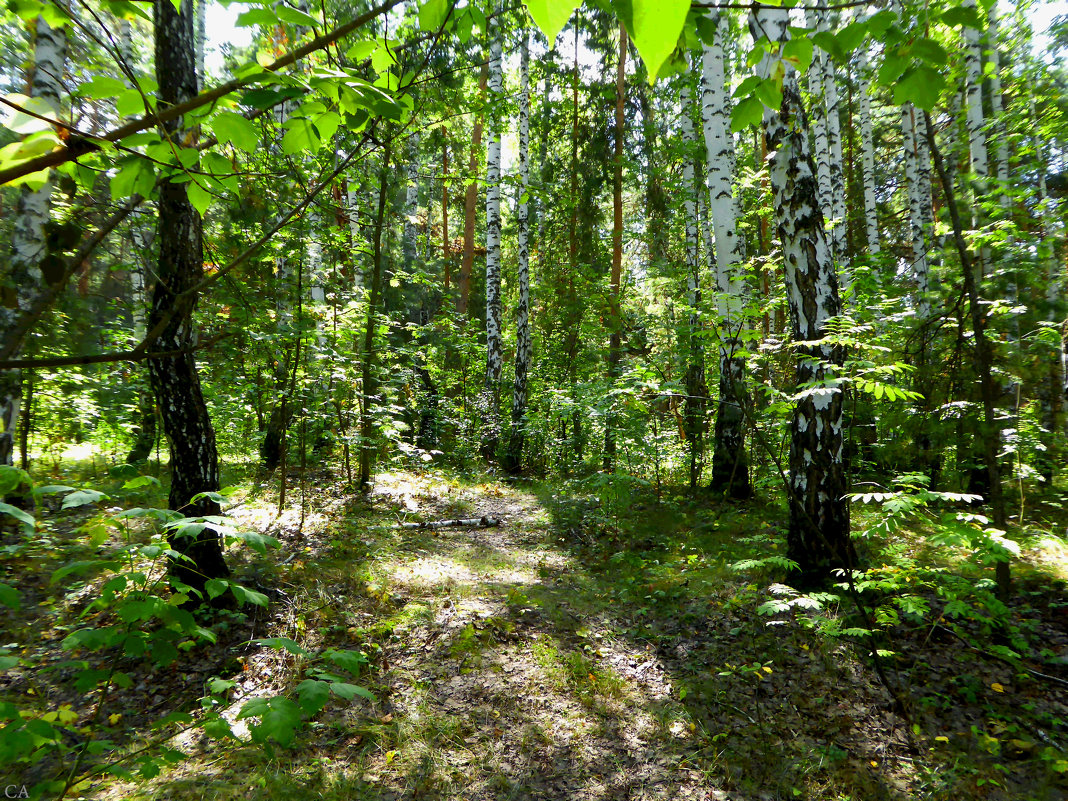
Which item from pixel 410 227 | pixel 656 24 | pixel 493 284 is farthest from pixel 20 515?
pixel 410 227

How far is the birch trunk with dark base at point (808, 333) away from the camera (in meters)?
3.97

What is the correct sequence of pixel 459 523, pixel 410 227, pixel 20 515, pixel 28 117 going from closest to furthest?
pixel 28 117 → pixel 20 515 → pixel 459 523 → pixel 410 227

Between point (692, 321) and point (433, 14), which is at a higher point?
point (692, 321)

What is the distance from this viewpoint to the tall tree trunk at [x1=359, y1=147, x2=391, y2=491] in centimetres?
638

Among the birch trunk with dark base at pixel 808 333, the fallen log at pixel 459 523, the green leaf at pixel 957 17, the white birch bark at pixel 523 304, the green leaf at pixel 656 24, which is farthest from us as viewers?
the white birch bark at pixel 523 304

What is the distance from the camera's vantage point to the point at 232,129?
1.06 m

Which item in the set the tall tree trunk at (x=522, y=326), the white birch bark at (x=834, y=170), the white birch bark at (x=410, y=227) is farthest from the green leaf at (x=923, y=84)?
the white birch bark at (x=410, y=227)

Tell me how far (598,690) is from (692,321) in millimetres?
5443

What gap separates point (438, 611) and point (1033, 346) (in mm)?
5105

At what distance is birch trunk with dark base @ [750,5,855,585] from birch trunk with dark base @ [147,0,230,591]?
417 centimetres

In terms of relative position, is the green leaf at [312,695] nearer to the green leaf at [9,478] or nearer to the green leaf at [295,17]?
the green leaf at [9,478]

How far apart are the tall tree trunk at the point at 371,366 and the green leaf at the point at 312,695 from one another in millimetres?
4897

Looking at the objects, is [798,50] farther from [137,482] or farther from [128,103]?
[137,482]

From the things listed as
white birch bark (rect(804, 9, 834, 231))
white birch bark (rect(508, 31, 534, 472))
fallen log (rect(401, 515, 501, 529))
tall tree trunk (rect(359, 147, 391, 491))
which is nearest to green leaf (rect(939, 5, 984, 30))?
tall tree trunk (rect(359, 147, 391, 491))
